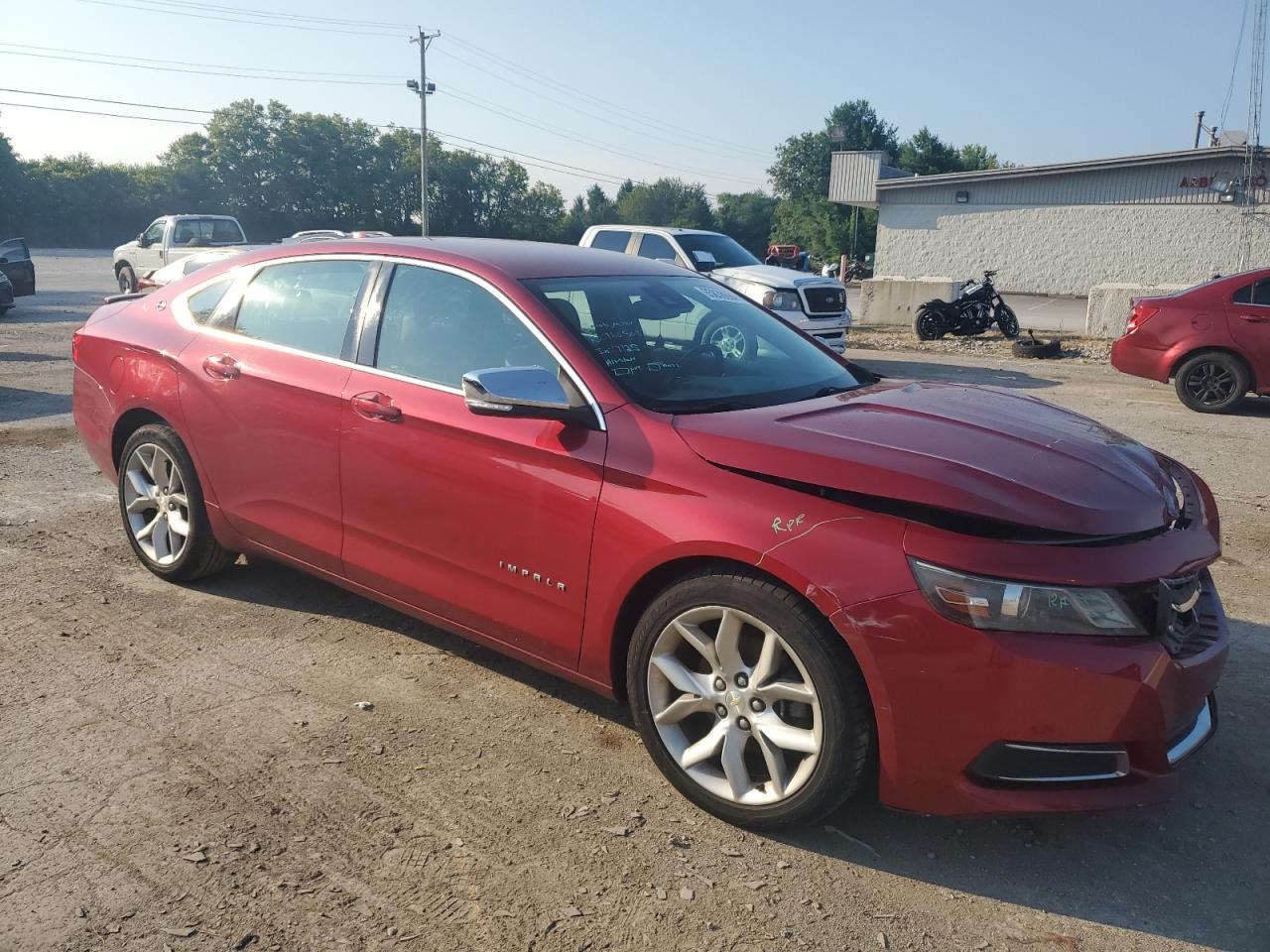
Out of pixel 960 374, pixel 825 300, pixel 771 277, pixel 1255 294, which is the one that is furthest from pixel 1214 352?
pixel 771 277

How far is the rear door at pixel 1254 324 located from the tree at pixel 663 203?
96982 mm

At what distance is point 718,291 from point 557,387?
4.71ft

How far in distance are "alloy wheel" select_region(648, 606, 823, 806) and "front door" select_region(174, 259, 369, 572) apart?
1.63m

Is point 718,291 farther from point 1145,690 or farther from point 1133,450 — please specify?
point 1145,690

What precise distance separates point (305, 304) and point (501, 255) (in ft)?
3.07

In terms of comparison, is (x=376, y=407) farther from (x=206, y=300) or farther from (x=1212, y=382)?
(x=1212, y=382)

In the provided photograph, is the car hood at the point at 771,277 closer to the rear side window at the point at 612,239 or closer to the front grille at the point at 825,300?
the front grille at the point at 825,300

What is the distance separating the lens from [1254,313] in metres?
10.4

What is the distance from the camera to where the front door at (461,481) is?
3316 mm

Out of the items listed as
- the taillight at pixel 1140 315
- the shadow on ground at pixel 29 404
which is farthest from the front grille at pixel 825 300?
the shadow on ground at pixel 29 404

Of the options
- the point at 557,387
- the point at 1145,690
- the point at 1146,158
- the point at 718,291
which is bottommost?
the point at 1145,690

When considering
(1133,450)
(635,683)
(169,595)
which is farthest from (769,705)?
(169,595)

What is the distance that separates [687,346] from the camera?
379 centimetres

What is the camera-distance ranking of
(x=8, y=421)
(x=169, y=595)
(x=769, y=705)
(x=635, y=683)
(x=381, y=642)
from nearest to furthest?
(x=769, y=705)
(x=635, y=683)
(x=381, y=642)
(x=169, y=595)
(x=8, y=421)
